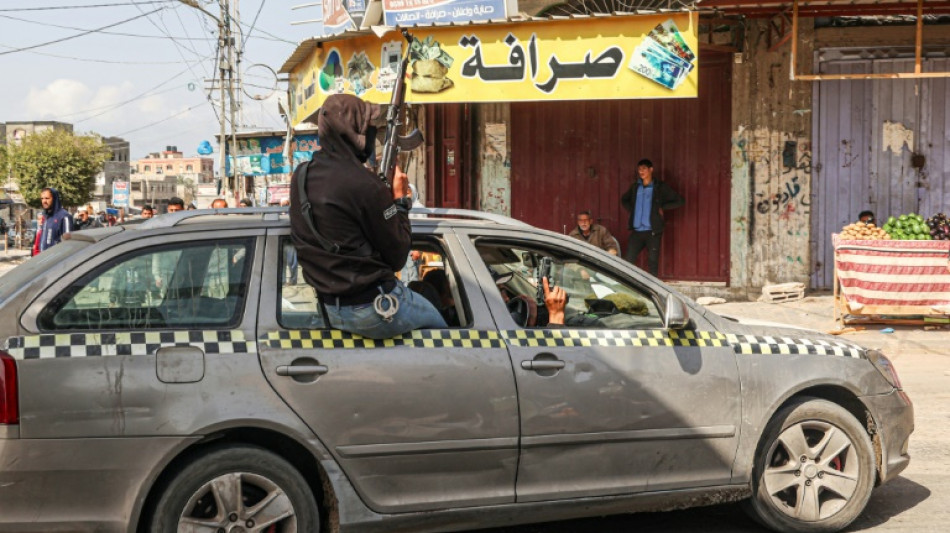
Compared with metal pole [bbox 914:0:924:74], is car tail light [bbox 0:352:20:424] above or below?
below

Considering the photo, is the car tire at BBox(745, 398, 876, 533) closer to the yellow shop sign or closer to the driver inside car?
the driver inside car

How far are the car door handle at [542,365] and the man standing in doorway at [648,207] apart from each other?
31.8ft

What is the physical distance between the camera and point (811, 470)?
5004mm

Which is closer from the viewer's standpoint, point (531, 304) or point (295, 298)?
point (295, 298)

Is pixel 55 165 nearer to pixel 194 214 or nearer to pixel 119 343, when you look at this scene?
pixel 194 214

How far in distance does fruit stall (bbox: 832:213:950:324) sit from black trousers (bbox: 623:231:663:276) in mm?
2942

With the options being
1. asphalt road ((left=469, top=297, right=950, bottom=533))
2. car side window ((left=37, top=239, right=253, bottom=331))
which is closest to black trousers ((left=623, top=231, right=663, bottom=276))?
asphalt road ((left=469, top=297, right=950, bottom=533))

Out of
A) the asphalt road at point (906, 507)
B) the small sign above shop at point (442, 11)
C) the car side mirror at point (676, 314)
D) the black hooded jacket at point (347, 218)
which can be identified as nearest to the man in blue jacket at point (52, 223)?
the small sign above shop at point (442, 11)

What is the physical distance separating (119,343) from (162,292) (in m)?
0.27

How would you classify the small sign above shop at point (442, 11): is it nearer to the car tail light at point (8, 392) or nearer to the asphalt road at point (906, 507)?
the asphalt road at point (906, 507)

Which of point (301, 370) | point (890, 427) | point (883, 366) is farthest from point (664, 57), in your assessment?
point (301, 370)

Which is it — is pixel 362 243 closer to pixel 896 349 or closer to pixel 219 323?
pixel 219 323

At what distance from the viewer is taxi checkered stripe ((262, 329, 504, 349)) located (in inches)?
167

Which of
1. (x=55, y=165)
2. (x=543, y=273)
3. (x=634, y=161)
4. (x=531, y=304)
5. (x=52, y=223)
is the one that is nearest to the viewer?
(x=531, y=304)
